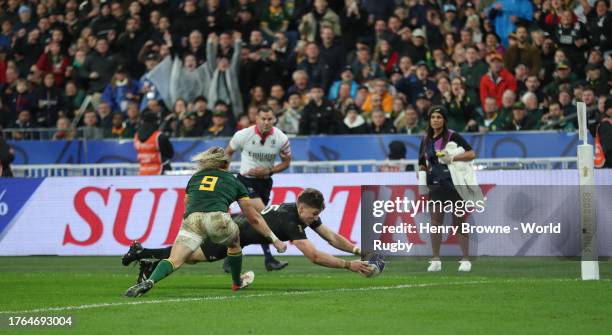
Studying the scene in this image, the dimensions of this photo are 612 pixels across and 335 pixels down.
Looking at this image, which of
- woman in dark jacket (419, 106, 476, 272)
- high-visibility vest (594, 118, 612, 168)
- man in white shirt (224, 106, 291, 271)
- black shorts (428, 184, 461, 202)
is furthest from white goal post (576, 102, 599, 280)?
high-visibility vest (594, 118, 612, 168)

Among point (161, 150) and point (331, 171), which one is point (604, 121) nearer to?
point (331, 171)

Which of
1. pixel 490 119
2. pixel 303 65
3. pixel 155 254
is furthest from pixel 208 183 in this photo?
pixel 303 65

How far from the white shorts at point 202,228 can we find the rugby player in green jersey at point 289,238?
0.29 metres

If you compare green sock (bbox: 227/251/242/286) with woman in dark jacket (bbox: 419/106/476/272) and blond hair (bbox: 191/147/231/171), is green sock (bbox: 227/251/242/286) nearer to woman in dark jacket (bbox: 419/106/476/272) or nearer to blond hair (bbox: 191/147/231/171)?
blond hair (bbox: 191/147/231/171)

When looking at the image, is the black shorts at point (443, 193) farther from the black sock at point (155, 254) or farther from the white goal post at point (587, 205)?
the black sock at point (155, 254)

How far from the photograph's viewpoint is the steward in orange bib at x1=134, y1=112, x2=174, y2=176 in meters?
22.5

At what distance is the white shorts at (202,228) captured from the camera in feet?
45.5

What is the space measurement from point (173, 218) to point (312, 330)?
10.9m

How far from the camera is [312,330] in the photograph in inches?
422

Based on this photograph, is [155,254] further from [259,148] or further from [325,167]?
[325,167]

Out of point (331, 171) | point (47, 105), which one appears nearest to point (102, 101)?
point (47, 105)

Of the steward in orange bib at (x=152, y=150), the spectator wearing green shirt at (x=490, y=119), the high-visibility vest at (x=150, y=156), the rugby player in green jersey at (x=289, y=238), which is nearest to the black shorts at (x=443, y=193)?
the rugby player in green jersey at (x=289, y=238)

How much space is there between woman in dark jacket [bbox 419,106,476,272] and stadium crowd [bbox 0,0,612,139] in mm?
4685

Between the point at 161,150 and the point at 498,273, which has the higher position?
the point at 161,150
